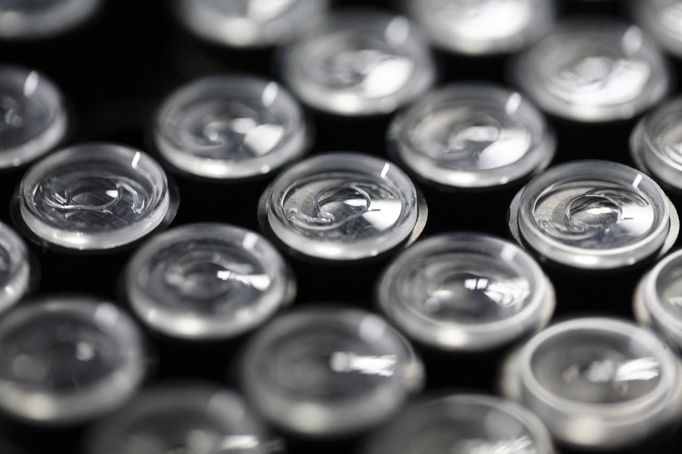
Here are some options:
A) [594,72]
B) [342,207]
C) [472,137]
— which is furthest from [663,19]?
[342,207]

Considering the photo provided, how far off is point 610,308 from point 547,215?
0.23 ft

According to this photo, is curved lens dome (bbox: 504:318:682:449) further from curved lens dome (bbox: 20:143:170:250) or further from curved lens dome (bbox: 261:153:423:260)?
curved lens dome (bbox: 20:143:170:250)

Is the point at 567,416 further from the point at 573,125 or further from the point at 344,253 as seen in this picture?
the point at 573,125

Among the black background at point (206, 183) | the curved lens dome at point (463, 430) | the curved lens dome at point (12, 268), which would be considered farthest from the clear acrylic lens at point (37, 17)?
the curved lens dome at point (463, 430)

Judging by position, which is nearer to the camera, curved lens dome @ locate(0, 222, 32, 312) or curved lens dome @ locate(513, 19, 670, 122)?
curved lens dome @ locate(0, 222, 32, 312)

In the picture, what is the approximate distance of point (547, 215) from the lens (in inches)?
25.7

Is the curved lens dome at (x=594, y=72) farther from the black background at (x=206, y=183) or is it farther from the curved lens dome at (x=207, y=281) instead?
the curved lens dome at (x=207, y=281)

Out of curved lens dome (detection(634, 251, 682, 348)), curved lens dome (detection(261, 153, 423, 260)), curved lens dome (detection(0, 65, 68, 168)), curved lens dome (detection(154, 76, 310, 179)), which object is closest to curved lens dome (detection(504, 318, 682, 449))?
curved lens dome (detection(634, 251, 682, 348))

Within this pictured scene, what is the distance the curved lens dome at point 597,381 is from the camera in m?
0.53

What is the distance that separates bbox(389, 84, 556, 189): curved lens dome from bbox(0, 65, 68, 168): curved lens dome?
0.23 m

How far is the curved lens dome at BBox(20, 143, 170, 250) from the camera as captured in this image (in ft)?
2.05

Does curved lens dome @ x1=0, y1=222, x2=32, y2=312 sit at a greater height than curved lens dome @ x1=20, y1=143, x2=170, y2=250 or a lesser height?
lesser

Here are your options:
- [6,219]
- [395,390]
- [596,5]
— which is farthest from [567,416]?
[596,5]

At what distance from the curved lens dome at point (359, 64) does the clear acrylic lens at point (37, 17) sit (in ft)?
0.59
